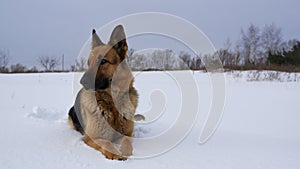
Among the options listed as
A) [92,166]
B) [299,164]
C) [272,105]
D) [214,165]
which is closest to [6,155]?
[92,166]

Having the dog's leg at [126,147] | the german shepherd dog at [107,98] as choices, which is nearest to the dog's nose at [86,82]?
the german shepherd dog at [107,98]

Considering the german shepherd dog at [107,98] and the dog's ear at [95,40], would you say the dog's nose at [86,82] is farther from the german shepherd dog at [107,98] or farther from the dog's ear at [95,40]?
the dog's ear at [95,40]

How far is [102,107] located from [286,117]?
3835 mm

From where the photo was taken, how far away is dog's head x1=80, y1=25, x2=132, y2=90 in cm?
346

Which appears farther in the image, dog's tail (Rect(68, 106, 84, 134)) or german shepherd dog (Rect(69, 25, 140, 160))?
dog's tail (Rect(68, 106, 84, 134))

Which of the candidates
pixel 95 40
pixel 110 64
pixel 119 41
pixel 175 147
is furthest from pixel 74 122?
pixel 175 147

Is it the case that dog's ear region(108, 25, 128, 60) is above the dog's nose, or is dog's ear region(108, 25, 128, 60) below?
above

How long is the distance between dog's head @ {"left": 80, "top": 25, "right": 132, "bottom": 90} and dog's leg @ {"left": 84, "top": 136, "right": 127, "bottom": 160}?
29.8 inches

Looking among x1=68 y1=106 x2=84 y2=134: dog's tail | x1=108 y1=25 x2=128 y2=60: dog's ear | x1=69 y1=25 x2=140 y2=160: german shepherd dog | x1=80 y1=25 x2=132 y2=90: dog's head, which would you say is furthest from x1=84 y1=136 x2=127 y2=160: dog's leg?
x1=108 y1=25 x2=128 y2=60: dog's ear

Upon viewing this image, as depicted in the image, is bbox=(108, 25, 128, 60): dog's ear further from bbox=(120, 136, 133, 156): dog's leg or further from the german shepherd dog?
bbox=(120, 136, 133, 156): dog's leg

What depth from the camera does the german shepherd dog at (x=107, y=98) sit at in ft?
10.2

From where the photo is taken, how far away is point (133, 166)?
237 cm

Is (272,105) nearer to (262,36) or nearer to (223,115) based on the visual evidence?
(223,115)

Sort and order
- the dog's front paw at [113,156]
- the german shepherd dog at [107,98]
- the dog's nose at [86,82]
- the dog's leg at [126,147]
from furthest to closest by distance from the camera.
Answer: the dog's nose at [86,82], the german shepherd dog at [107,98], the dog's leg at [126,147], the dog's front paw at [113,156]
